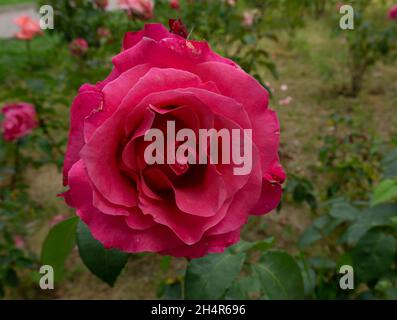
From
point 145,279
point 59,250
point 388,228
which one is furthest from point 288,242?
point 59,250

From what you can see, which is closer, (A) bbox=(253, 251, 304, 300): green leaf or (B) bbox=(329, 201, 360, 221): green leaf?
(A) bbox=(253, 251, 304, 300): green leaf

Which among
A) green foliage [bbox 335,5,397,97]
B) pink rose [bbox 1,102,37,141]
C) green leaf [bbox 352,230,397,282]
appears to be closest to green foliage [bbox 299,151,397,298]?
green leaf [bbox 352,230,397,282]

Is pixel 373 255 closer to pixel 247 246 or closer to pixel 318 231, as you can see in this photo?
pixel 318 231


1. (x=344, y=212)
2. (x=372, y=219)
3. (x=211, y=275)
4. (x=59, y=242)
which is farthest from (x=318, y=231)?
(x=59, y=242)

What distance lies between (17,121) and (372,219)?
48.3 inches

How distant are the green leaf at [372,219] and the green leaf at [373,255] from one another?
0.10ft

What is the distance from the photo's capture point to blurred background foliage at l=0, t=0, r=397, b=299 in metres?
1.05

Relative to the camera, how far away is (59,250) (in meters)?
0.69

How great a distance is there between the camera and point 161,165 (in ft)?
1.54

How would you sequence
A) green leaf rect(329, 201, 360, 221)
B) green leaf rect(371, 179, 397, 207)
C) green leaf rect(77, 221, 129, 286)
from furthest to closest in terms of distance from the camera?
green leaf rect(329, 201, 360, 221), green leaf rect(371, 179, 397, 207), green leaf rect(77, 221, 129, 286)

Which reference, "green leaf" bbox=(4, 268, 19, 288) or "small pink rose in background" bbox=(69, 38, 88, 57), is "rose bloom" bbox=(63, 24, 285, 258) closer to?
"green leaf" bbox=(4, 268, 19, 288)

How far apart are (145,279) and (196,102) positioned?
1.49m

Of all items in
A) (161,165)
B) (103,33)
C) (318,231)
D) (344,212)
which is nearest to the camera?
(161,165)

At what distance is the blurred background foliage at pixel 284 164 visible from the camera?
1.05m
